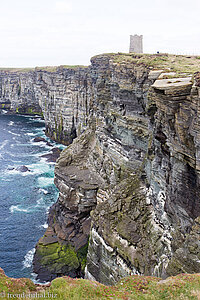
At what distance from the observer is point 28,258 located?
39.3m

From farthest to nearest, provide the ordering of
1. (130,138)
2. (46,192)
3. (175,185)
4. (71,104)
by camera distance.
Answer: (71,104), (46,192), (130,138), (175,185)

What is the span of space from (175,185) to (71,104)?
6895 cm

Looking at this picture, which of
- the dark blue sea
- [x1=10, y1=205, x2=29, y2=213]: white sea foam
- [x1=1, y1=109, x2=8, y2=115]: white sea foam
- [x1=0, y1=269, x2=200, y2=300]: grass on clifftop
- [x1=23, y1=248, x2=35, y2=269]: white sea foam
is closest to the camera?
[x1=0, y1=269, x2=200, y2=300]: grass on clifftop

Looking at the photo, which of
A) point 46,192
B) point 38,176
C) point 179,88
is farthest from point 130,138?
point 38,176

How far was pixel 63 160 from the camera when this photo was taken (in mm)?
46812

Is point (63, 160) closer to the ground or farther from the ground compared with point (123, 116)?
closer to the ground

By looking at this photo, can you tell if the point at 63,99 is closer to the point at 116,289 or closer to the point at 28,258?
the point at 28,258

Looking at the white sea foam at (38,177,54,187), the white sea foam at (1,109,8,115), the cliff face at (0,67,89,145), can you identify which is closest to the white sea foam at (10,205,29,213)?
the white sea foam at (38,177,54,187)

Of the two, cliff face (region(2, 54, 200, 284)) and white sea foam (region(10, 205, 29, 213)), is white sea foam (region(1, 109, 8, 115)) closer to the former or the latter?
white sea foam (region(10, 205, 29, 213))

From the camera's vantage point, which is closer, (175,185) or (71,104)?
(175,185)

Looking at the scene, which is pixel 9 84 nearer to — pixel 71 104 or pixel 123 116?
pixel 71 104

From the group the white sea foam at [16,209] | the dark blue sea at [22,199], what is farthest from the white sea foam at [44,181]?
the white sea foam at [16,209]

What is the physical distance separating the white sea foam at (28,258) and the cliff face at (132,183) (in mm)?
1315

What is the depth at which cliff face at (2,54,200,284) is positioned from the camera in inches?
760
